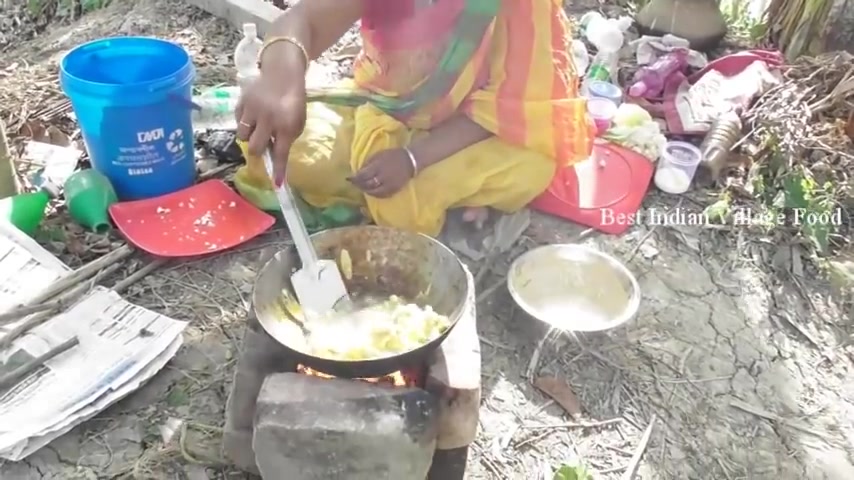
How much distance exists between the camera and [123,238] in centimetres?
208

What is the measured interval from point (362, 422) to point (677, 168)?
147cm

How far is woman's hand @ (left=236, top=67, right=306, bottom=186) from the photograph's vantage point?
4.66ft

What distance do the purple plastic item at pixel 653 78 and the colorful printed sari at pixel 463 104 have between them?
0.73 meters

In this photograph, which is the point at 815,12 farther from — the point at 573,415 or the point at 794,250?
the point at 573,415

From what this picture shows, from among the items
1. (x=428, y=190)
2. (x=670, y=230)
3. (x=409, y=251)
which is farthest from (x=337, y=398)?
(x=670, y=230)

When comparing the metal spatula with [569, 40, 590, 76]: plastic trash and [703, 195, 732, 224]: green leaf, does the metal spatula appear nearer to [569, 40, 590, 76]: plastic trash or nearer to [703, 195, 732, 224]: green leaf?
[703, 195, 732, 224]: green leaf

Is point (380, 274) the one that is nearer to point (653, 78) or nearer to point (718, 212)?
point (718, 212)

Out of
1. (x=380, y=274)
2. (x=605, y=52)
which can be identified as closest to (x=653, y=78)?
(x=605, y=52)

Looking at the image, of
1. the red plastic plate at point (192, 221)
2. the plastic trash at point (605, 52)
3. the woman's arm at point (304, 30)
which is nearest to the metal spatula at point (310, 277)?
the woman's arm at point (304, 30)

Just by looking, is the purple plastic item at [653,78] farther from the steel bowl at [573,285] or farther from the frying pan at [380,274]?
the frying pan at [380,274]

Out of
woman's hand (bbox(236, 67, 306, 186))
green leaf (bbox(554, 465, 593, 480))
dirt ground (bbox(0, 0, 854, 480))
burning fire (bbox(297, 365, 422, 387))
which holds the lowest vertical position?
dirt ground (bbox(0, 0, 854, 480))

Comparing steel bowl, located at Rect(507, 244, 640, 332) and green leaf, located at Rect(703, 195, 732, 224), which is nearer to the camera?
steel bowl, located at Rect(507, 244, 640, 332)

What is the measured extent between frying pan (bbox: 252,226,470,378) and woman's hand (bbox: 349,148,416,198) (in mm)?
379

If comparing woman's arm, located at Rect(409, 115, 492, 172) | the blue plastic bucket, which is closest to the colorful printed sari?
woman's arm, located at Rect(409, 115, 492, 172)
